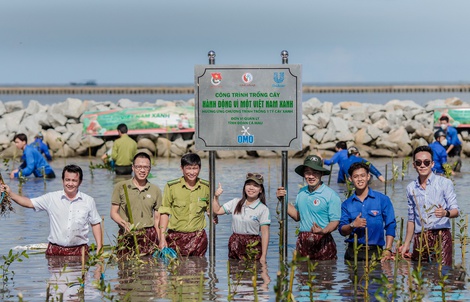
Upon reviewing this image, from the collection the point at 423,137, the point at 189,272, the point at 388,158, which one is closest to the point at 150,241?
the point at 189,272

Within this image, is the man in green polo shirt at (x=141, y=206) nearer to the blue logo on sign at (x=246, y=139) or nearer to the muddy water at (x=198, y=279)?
the muddy water at (x=198, y=279)

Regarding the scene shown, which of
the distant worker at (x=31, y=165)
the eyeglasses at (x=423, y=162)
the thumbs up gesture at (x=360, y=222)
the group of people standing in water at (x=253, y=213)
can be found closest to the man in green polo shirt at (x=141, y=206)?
the group of people standing in water at (x=253, y=213)

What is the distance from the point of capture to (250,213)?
10.7m

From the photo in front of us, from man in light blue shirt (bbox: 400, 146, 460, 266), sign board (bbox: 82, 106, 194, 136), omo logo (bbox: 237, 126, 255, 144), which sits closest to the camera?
man in light blue shirt (bbox: 400, 146, 460, 266)

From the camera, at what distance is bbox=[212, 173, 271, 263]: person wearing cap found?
1070 cm

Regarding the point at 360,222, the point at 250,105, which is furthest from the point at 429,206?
the point at 250,105

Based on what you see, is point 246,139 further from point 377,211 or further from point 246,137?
point 377,211

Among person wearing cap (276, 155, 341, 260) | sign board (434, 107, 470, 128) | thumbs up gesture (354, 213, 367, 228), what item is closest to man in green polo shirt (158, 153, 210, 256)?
person wearing cap (276, 155, 341, 260)

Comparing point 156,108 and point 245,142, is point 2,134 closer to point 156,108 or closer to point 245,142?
point 156,108

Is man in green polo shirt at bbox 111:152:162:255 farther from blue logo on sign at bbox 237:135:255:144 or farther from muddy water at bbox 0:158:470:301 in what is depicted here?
blue logo on sign at bbox 237:135:255:144

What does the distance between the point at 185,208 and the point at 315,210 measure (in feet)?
4.77

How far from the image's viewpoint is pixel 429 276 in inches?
Result: 416

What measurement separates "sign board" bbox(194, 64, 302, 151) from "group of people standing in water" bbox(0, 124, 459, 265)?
1.40 ft

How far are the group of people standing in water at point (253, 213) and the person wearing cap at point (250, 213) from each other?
11 millimetres
